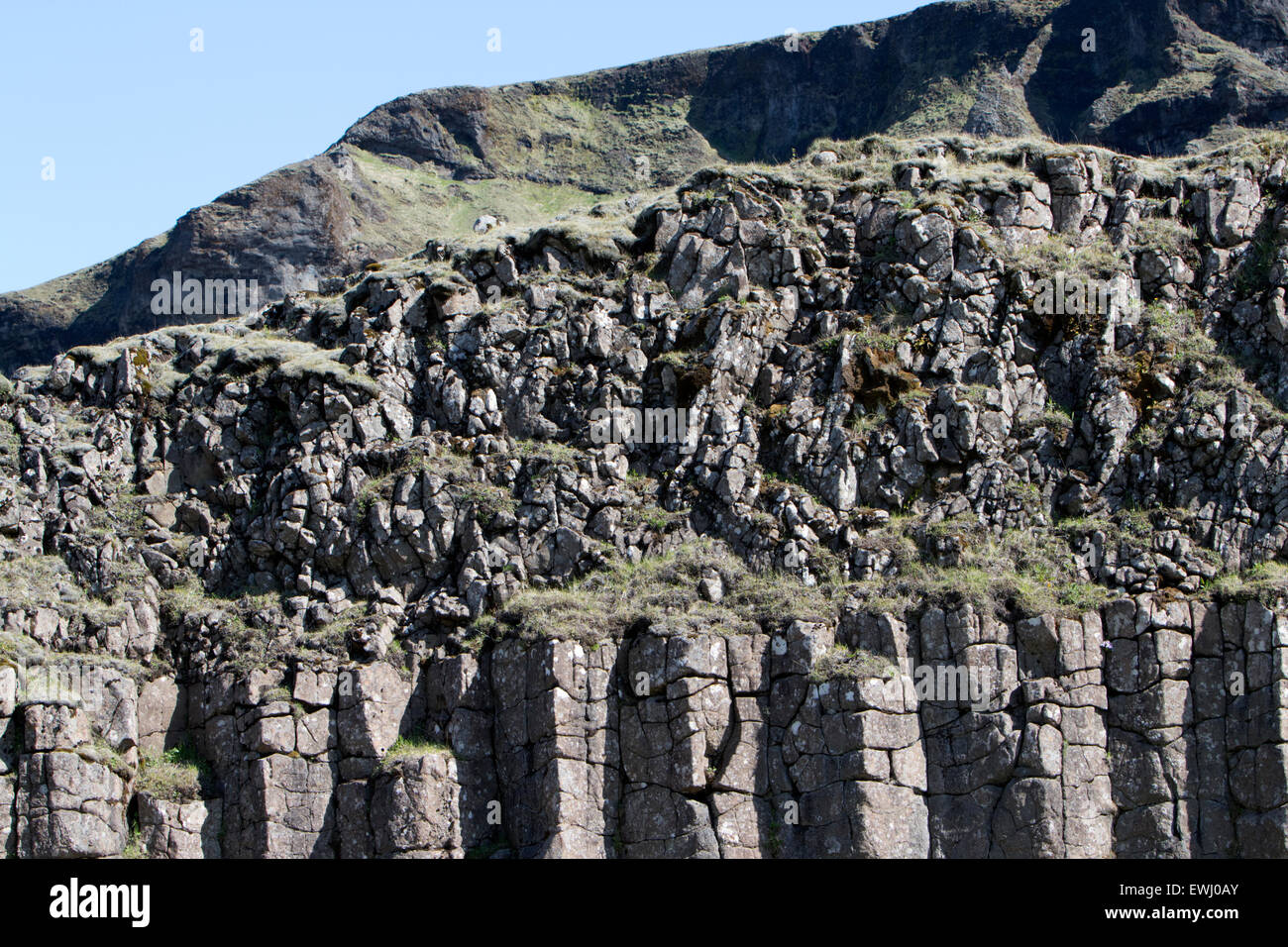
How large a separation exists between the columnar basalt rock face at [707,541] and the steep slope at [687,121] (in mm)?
17880

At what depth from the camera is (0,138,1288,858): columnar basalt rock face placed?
3206 centimetres

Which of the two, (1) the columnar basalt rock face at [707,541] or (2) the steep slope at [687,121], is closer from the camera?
(1) the columnar basalt rock face at [707,541]

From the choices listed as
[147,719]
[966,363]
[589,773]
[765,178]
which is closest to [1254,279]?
[966,363]

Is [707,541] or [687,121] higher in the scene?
[687,121]

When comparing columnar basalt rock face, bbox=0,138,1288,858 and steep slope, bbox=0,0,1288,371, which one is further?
steep slope, bbox=0,0,1288,371

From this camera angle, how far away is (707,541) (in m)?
36.2

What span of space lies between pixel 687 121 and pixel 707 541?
45559mm

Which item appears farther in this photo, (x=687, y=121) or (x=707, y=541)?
(x=687, y=121)

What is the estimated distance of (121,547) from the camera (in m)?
37.1

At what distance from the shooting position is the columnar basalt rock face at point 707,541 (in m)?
32.1

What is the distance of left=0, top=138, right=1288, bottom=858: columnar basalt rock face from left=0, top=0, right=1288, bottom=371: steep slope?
1788cm

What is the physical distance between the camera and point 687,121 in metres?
77.6

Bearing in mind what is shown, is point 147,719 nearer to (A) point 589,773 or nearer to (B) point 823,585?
(A) point 589,773

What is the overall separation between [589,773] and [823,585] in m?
6.81
